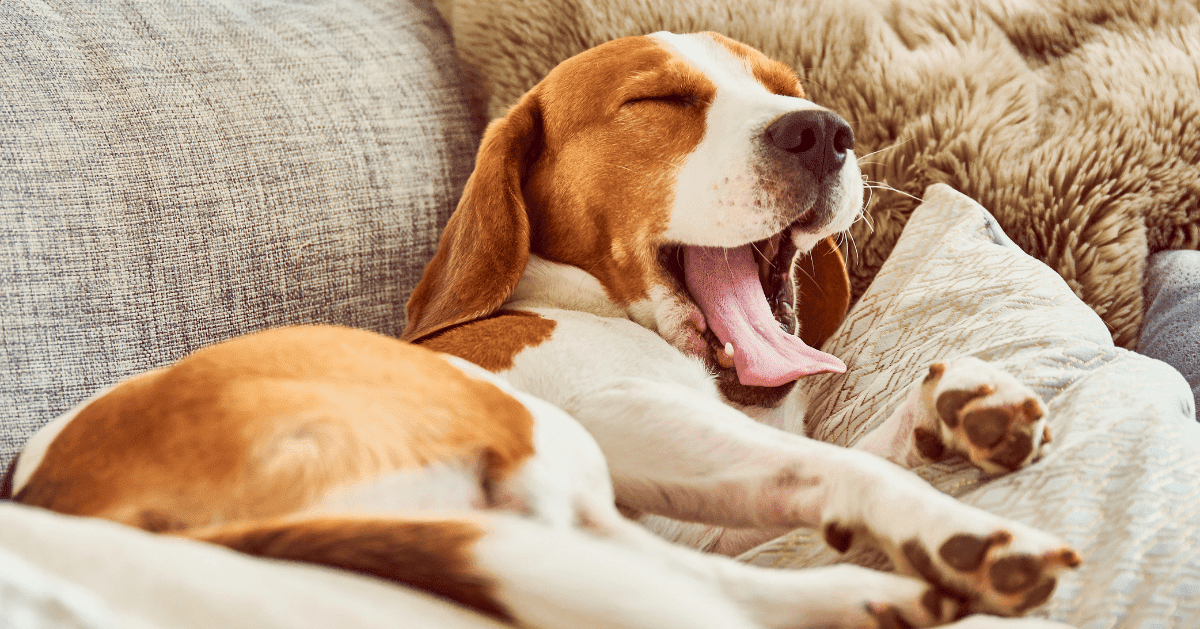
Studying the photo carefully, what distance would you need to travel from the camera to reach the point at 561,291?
138 cm

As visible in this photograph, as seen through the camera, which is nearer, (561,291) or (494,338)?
(494,338)

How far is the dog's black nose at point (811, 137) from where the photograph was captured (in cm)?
121

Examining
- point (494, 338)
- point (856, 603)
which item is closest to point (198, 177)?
point (494, 338)

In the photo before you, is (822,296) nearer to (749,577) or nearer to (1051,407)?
(1051,407)

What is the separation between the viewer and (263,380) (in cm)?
69

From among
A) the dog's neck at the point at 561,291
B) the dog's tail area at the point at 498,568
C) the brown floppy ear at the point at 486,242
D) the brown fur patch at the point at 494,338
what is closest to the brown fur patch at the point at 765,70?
the brown floppy ear at the point at 486,242

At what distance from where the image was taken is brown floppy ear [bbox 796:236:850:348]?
61.8 inches

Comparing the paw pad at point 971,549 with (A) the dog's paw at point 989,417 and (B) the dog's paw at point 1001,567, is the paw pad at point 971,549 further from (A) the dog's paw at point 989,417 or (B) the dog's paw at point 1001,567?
(A) the dog's paw at point 989,417

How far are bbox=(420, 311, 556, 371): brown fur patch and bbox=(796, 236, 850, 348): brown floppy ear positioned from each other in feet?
2.05

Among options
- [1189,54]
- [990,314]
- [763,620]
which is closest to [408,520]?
[763,620]

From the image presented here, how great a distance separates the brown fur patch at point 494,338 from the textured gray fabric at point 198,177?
0.43 m

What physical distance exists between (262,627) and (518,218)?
3.17 ft

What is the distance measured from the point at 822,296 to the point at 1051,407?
0.63m

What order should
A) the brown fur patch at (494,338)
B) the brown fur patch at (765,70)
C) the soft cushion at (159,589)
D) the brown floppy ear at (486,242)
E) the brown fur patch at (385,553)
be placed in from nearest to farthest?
the soft cushion at (159,589) → the brown fur patch at (385,553) → the brown fur patch at (494,338) → the brown floppy ear at (486,242) → the brown fur patch at (765,70)
